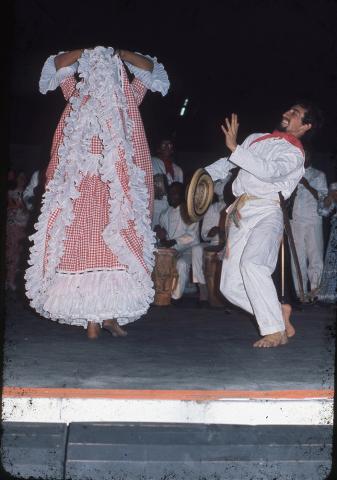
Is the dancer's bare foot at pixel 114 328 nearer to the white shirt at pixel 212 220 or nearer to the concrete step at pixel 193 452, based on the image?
the concrete step at pixel 193 452

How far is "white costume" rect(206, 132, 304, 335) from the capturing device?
4.65 metres

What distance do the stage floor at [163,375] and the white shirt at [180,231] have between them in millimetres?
2692

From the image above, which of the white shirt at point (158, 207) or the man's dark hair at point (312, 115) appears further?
the white shirt at point (158, 207)

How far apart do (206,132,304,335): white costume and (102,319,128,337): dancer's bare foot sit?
77 cm

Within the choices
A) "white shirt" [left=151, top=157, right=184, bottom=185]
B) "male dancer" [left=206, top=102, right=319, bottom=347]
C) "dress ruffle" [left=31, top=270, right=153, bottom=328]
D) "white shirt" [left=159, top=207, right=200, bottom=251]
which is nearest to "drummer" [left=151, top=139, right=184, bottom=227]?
"white shirt" [left=151, top=157, right=184, bottom=185]

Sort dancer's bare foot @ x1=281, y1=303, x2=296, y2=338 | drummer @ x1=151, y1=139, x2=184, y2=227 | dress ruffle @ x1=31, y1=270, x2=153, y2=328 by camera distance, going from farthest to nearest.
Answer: drummer @ x1=151, y1=139, x2=184, y2=227
dancer's bare foot @ x1=281, y1=303, x2=296, y2=338
dress ruffle @ x1=31, y1=270, x2=153, y2=328

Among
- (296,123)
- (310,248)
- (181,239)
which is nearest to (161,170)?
(181,239)

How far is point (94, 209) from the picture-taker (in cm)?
469

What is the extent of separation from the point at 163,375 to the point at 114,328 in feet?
4.44

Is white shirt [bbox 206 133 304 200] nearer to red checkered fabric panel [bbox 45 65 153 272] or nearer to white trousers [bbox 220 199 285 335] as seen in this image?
white trousers [bbox 220 199 285 335]

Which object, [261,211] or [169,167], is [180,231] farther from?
[261,211]

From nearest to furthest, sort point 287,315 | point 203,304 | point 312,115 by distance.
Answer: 1. point 312,115
2. point 287,315
3. point 203,304

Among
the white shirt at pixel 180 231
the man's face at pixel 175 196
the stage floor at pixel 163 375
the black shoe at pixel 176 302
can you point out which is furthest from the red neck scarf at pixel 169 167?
the stage floor at pixel 163 375

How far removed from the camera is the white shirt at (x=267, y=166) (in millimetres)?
4516
